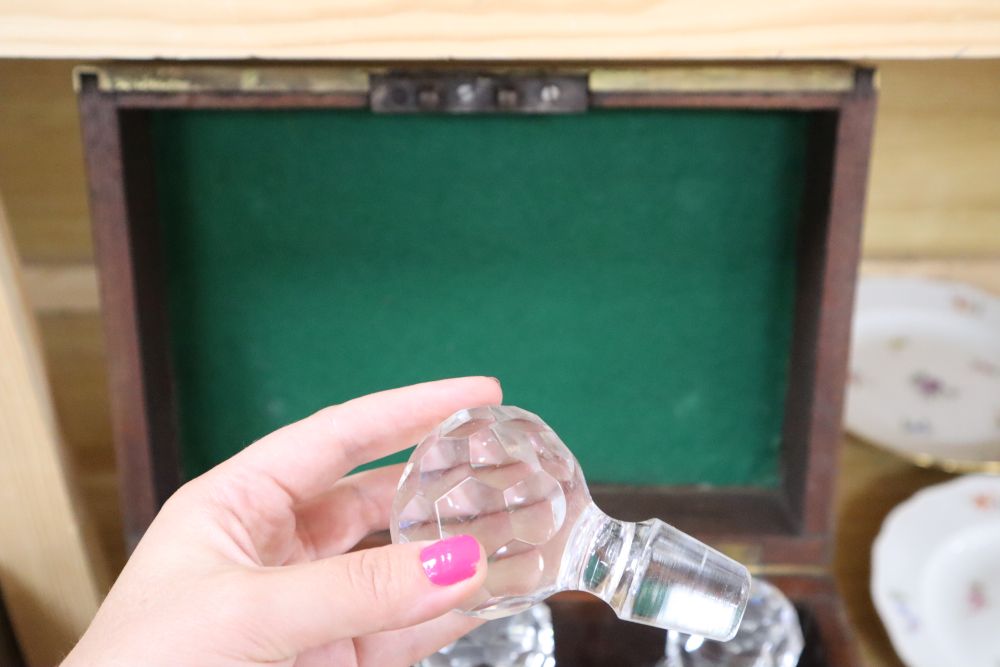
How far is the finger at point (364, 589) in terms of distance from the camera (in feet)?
1.26

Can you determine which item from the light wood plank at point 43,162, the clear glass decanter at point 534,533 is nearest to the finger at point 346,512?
the clear glass decanter at point 534,533

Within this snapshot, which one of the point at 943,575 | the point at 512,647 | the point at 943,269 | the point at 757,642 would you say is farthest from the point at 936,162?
the point at 512,647

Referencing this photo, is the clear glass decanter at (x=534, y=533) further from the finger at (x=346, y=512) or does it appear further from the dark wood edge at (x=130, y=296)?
the dark wood edge at (x=130, y=296)

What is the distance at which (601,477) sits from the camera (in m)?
0.75

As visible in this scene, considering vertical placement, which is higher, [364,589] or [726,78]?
[726,78]

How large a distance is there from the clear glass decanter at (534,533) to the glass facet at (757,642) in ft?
0.63

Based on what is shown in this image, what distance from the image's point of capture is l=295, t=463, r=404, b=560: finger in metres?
0.57

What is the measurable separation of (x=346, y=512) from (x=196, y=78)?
0.96 ft

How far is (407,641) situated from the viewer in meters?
0.55

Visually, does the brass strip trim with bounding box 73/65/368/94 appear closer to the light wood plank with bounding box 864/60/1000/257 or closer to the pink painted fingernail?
the pink painted fingernail
